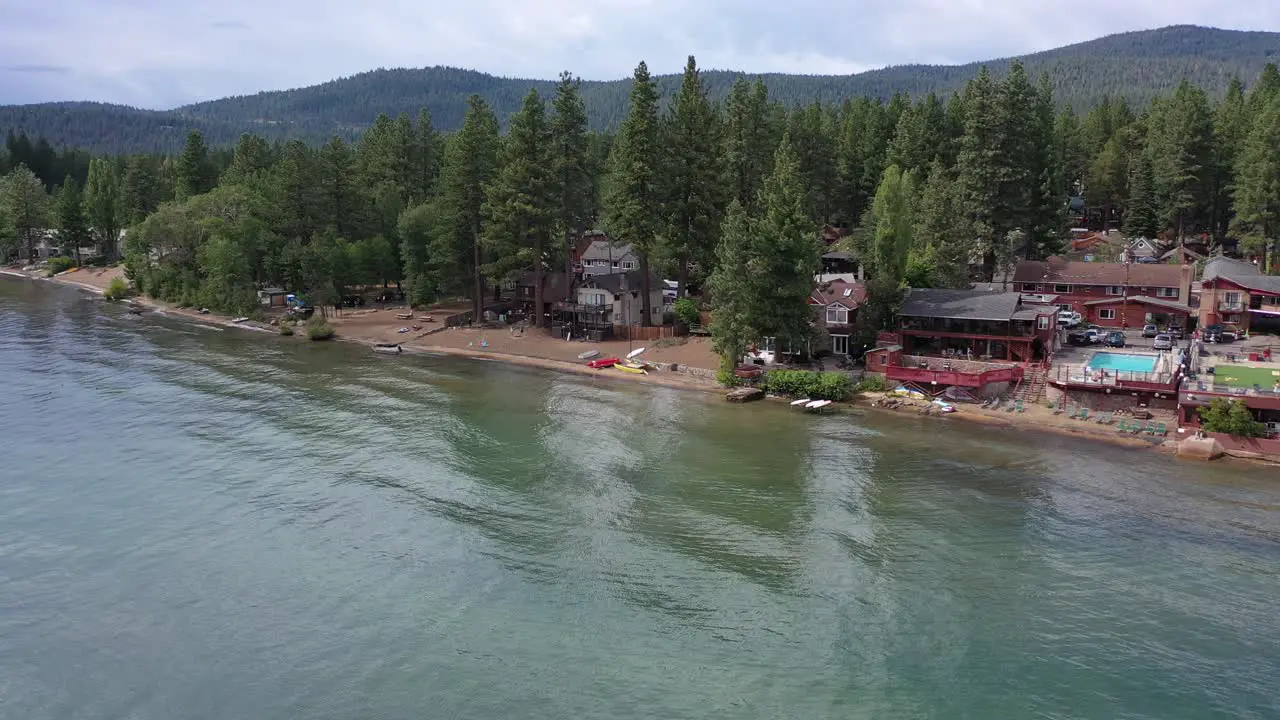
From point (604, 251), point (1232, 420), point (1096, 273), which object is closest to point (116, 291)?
point (604, 251)

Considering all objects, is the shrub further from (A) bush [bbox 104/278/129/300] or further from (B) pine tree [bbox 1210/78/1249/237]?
(A) bush [bbox 104/278/129/300]

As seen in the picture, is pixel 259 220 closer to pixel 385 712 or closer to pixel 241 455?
pixel 241 455

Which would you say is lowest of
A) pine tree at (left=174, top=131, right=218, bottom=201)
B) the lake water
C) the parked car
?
the lake water

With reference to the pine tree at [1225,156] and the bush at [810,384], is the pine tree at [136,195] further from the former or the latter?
the pine tree at [1225,156]

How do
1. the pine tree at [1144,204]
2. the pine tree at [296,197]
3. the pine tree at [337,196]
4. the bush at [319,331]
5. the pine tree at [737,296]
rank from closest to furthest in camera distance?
the pine tree at [737,296] → the bush at [319,331] → the pine tree at [296,197] → the pine tree at [337,196] → the pine tree at [1144,204]

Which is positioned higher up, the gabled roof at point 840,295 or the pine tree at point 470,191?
the pine tree at point 470,191

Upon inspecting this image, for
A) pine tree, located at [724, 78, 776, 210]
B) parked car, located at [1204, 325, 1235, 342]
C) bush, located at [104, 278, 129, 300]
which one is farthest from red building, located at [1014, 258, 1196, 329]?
bush, located at [104, 278, 129, 300]

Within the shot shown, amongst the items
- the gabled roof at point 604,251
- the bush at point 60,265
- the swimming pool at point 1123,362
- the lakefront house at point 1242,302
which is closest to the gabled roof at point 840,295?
the swimming pool at point 1123,362
